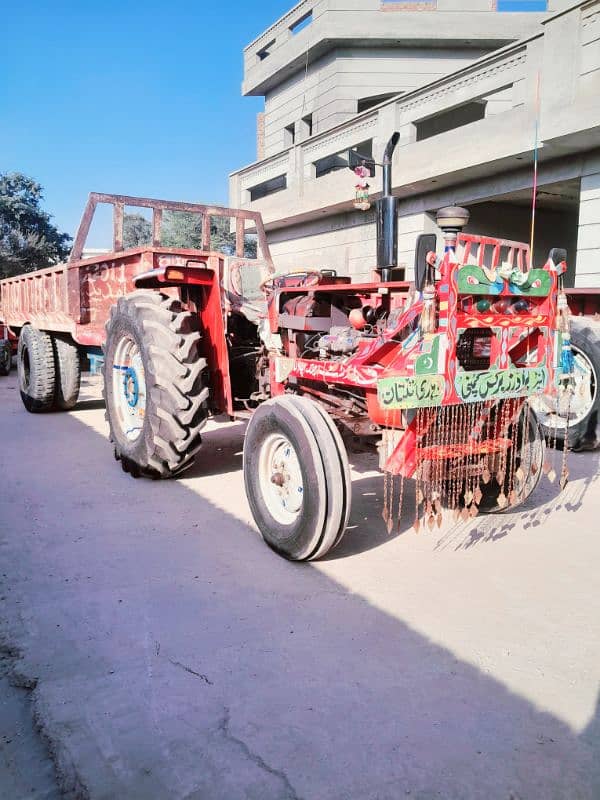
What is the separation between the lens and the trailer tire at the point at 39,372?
828 centimetres

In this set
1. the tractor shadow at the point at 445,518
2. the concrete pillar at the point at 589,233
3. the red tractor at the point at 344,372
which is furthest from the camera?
the concrete pillar at the point at 589,233

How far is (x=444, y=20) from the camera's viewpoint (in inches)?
704

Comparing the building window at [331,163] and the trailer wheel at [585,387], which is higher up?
the building window at [331,163]

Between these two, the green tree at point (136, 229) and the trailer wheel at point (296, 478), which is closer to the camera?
the trailer wheel at point (296, 478)

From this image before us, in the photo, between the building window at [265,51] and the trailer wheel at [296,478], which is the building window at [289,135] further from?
the trailer wheel at [296,478]

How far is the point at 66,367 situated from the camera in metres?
8.38

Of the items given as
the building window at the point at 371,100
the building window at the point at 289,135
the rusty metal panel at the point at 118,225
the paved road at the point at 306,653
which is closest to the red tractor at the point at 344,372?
the paved road at the point at 306,653

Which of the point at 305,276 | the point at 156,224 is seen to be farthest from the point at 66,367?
the point at 305,276

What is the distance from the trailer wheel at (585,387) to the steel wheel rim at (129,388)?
3714 mm

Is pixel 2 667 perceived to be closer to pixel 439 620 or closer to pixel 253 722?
pixel 253 722

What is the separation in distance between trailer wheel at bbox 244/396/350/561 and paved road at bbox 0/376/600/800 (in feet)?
0.62

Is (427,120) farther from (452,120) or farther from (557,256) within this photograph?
(557,256)

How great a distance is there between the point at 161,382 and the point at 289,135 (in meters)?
19.1

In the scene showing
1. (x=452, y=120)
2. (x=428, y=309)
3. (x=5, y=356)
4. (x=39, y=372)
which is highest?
(x=452, y=120)
